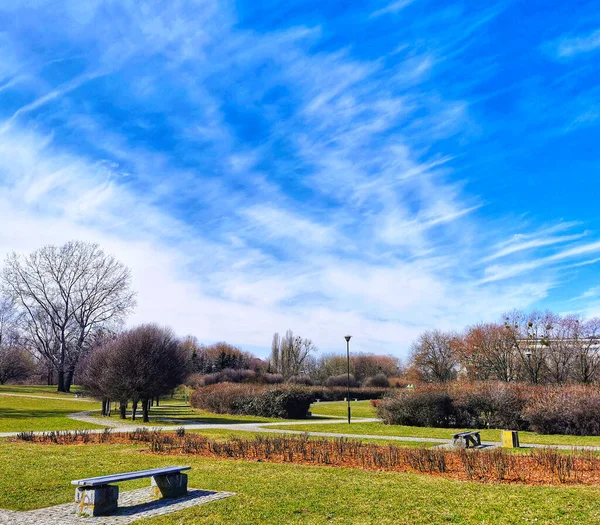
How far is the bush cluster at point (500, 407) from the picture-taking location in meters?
20.2

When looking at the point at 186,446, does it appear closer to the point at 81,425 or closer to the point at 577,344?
the point at 81,425

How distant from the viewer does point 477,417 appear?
2380 cm

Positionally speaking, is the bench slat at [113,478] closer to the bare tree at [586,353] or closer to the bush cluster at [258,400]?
the bush cluster at [258,400]

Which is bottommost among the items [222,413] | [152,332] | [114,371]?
[222,413]

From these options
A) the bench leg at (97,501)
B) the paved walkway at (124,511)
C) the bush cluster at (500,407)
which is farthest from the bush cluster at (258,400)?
the bench leg at (97,501)

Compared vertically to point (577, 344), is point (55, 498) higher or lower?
lower

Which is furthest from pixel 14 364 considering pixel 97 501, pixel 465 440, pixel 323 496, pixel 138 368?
pixel 323 496

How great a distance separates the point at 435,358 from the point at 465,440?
132 feet

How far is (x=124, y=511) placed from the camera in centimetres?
716

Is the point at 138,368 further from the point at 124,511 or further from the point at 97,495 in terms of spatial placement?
the point at 97,495

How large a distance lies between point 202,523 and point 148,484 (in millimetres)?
3489

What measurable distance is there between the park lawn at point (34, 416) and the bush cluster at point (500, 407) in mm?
14529

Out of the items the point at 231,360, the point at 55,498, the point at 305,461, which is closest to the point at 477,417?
the point at 305,461

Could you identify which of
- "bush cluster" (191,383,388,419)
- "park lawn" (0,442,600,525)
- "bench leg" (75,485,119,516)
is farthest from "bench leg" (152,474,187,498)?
"bush cluster" (191,383,388,419)
